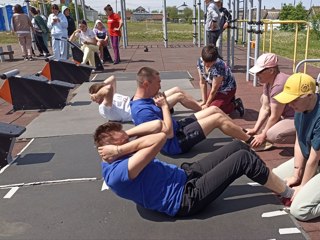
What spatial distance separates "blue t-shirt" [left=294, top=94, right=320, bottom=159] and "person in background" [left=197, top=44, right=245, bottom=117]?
2.26 meters

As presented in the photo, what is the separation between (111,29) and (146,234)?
9.74m

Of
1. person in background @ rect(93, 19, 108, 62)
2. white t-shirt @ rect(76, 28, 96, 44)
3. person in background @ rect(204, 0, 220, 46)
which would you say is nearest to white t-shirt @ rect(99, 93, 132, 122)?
person in background @ rect(204, 0, 220, 46)

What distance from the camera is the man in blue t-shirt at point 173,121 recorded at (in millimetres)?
3461

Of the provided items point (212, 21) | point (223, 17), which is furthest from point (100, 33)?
point (223, 17)

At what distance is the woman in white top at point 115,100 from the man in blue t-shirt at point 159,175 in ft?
7.31

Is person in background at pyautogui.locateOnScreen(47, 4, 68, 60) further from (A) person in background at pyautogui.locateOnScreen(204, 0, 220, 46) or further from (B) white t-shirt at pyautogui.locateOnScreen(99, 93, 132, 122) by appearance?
(B) white t-shirt at pyautogui.locateOnScreen(99, 93, 132, 122)

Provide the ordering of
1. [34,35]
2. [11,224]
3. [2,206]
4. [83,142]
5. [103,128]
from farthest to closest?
[34,35], [83,142], [2,206], [11,224], [103,128]

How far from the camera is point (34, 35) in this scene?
1373cm

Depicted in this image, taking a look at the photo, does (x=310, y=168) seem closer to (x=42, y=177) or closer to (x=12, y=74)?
(x=42, y=177)

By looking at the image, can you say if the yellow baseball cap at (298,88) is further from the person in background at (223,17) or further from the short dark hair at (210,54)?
the person in background at (223,17)

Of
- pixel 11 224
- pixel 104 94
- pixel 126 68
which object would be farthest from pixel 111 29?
pixel 11 224

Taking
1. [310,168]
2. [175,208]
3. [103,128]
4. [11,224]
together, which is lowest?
[11,224]

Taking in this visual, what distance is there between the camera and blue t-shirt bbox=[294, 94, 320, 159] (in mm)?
2604

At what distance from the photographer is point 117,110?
5.12 meters
